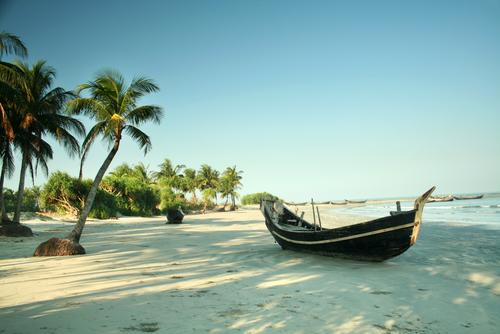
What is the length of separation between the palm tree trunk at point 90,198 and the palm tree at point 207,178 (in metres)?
52.1

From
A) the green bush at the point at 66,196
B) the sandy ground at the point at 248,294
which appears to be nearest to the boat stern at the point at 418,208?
the sandy ground at the point at 248,294

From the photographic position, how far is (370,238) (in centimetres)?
788

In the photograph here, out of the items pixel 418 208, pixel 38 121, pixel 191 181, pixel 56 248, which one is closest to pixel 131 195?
pixel 38 121

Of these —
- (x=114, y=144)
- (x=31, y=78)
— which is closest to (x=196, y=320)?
(x=114, y=144)

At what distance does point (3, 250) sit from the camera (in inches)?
425

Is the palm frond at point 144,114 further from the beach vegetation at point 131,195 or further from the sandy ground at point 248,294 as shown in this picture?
the beach vegetation at point 131,195

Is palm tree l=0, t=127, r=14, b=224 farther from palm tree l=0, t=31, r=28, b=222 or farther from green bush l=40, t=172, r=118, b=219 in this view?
green bush l=40, t=172, r=118, b=219

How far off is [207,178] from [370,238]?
57967mm

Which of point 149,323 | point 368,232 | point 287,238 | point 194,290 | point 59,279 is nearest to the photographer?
point 149,323

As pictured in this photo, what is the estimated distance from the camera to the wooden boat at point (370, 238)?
7375mm

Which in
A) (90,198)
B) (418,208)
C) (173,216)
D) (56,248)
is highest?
(90,198)

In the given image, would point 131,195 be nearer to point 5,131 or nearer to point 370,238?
point 5,131

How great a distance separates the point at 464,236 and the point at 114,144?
15268mm

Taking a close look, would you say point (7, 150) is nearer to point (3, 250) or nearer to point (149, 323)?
point (3, 250)
